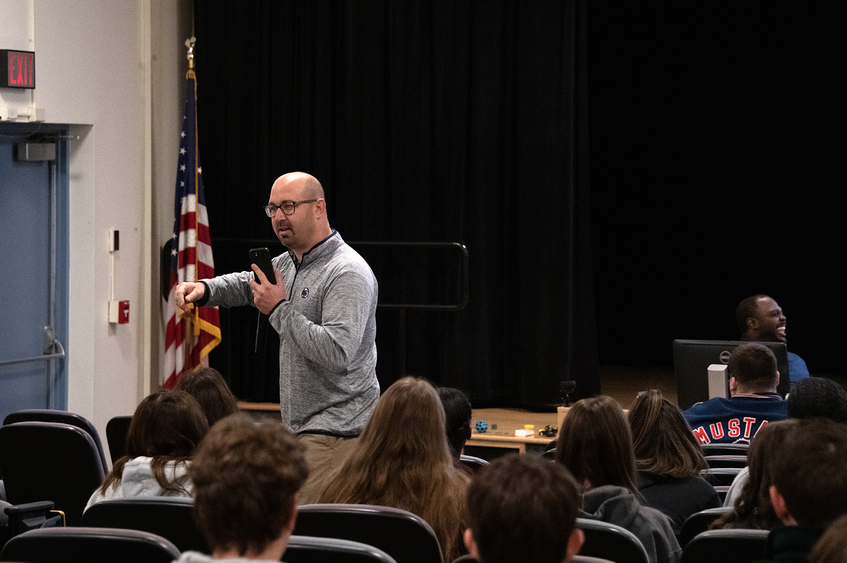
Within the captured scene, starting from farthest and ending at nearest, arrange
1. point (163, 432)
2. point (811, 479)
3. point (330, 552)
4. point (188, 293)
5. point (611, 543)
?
point (188, 293)
point (163, 432)
point (611, 543)
point (330, 552)
point (811, 479)

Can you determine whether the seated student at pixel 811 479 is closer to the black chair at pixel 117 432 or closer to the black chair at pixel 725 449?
the black chair at pixel 725 449

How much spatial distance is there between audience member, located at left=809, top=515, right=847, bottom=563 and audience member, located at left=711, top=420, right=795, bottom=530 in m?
0.76

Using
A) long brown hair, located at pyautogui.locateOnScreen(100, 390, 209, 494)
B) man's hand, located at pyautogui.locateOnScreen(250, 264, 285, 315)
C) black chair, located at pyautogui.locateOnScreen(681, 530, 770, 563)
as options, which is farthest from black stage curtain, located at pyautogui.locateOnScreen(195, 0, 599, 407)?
black chair, located at pyautogui.locateOnScreen(681, 530, 770, 563)

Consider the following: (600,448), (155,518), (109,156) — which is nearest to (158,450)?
(155,518)

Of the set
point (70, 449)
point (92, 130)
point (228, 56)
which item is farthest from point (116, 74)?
point (70, 449)

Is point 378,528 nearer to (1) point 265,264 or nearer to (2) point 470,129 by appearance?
(1) point 265,264

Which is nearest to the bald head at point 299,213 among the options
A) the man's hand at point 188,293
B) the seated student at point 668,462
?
the man's hand at point 188,293

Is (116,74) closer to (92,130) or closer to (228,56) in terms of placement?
(92,130)

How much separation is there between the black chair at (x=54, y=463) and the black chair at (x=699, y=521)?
6.43 ft

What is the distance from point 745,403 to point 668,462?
1220 mm

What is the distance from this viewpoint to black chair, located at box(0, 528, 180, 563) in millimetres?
2137

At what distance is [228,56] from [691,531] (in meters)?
5.58

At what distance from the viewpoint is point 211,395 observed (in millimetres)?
3537

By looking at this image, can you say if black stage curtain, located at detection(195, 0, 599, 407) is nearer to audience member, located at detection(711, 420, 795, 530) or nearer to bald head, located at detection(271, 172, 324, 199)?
bald head, located at detection(271, 172, 324, 199)
